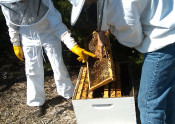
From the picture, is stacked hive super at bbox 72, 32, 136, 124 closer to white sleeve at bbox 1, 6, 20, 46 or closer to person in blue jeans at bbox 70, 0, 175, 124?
person in blue jeans at bbox 70, 0, 175, 124

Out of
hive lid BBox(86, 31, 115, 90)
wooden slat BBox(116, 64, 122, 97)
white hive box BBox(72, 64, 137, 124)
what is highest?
hive lid BBox(86, 31, 115, 90)

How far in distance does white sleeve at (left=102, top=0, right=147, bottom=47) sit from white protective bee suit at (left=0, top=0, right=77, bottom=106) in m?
0.92

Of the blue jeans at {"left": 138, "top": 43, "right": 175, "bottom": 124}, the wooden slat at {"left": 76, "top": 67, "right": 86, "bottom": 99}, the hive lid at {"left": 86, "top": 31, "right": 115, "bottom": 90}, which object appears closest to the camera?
the blue jeans at {"left": 138, "top": 43, "right": 175, "bottom": 124}

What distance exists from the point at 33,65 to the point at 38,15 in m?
0.64

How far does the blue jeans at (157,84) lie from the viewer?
6.35 ft

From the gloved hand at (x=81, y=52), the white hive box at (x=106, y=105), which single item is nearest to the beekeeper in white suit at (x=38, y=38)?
the gloved hand at (x=81, y=52)

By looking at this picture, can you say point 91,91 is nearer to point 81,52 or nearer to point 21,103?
point 81,52

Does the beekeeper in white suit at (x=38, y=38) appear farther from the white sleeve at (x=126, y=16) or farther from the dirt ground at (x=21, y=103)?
the white sleeve at (x=126, y=16)

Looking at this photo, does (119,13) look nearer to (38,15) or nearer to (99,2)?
(99,2)

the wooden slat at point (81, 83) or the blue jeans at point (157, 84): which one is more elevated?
the blue jeans at point (157, 84)

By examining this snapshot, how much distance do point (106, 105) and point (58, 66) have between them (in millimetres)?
777

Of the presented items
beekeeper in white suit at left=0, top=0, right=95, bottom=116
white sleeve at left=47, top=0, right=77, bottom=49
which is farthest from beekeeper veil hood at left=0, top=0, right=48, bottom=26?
white sleeve at left=47, top=0, right=77, bottom=49

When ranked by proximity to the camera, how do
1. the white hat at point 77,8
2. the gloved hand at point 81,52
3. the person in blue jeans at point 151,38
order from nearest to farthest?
the white hat at point 77,8
the person in blue jeans at point 151,38
the gloved hand at point 81,52

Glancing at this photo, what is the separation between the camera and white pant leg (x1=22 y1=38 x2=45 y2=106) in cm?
303
